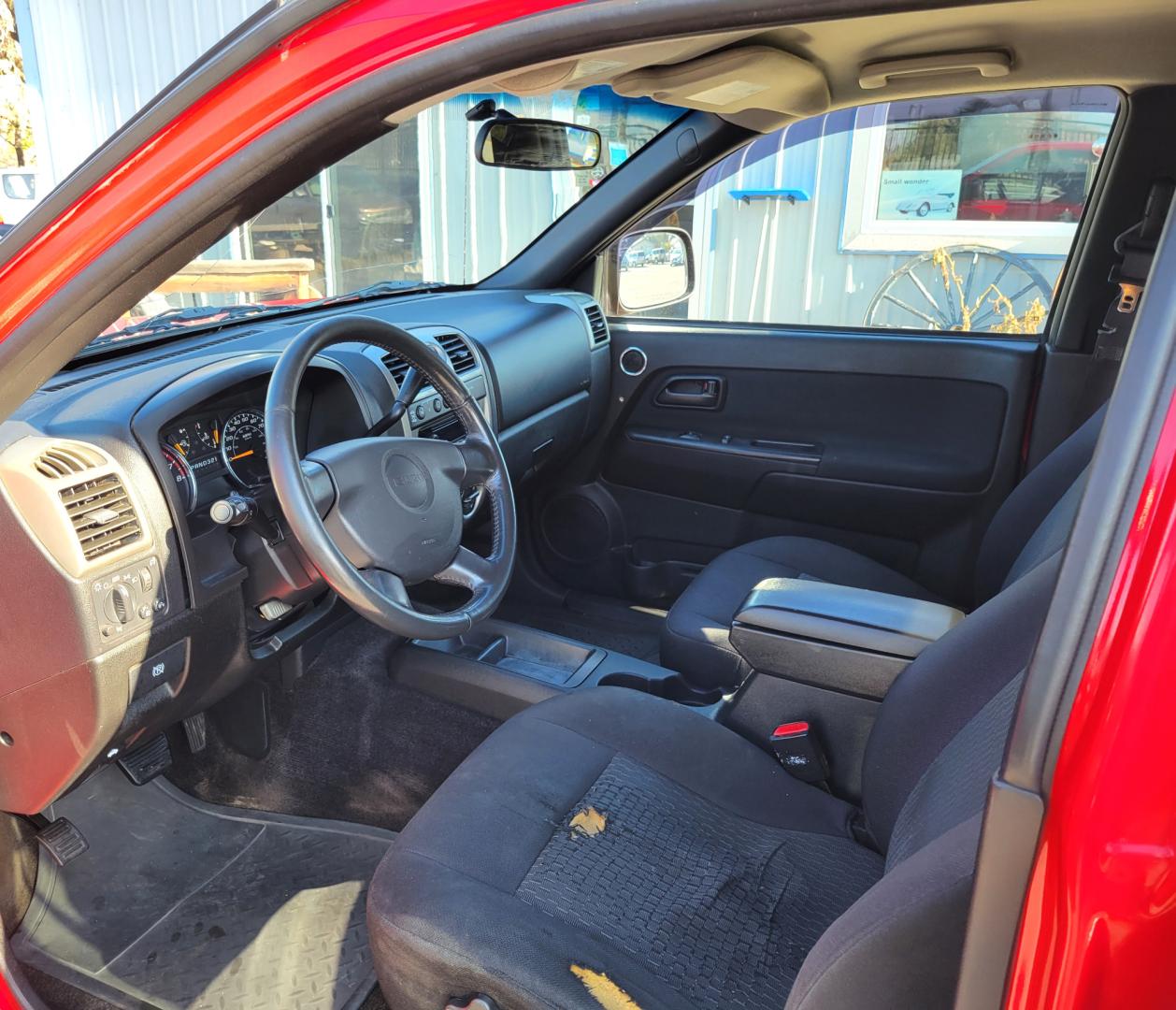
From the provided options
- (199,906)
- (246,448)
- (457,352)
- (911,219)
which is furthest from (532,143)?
(911,219)

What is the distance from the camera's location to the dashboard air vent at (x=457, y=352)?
2.19 meters

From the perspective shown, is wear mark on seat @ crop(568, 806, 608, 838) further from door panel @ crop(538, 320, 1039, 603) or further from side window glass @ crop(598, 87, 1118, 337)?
side window glass @ crop(598, 87, 1118, 337)

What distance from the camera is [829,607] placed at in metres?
1.62

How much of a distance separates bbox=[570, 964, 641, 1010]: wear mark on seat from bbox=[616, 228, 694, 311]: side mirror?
2142 millimetres

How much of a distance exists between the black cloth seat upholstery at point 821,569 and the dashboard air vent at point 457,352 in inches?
28.1

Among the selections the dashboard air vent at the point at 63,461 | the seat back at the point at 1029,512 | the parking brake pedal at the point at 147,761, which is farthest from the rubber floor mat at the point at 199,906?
the seat back at the point at 1029,512

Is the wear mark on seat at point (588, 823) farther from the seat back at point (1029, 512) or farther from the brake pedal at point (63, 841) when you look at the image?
the brake pedal at point (63, 841)

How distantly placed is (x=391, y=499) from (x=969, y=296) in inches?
79.5

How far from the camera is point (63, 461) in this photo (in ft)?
4.37

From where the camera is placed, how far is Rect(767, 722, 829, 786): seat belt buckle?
5.35 feet

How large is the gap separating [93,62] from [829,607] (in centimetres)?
710

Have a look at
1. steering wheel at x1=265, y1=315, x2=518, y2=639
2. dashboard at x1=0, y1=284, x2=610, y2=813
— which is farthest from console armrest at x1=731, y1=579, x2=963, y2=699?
dashboard at x1=0, y1=284, x2=610, y2=813

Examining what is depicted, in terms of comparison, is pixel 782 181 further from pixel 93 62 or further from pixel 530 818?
pixel 93 62

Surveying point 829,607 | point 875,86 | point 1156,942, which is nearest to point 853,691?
point 829,607
